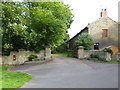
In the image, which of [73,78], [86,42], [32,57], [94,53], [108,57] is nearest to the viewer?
[73,78]

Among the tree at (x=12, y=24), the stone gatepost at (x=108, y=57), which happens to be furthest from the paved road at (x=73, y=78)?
the stone gatepost at (x=108, y=57)

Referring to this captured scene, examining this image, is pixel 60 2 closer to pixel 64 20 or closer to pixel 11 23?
pixel 64 20

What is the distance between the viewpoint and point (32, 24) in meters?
29.4

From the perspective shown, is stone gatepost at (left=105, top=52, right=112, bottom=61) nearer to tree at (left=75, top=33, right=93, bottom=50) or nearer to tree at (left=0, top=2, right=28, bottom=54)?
tree at (left=75, top=33, right=93, bottom=50)

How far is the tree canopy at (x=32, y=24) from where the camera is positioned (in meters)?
Result: 26.2

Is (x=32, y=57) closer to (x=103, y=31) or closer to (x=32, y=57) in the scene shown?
(x=32, y=57)

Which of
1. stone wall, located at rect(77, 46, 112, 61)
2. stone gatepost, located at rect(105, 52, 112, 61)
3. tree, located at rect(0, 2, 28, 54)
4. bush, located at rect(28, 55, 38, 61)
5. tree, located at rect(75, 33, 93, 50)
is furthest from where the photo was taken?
tree, located at rect(75, 33, 93, 50)

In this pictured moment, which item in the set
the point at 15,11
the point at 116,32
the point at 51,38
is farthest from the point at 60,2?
the point at 116,32

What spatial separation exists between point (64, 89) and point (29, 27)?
53.2 feet

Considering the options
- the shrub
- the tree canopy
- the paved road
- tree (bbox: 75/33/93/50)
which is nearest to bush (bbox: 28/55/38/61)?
the shrub

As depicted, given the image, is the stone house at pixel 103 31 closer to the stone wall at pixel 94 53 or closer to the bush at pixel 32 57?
the stone wall at pixel 94 53

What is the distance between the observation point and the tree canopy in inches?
1032

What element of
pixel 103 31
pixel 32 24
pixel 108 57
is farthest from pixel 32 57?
pixel 103 31

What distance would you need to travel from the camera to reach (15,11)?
86.7ft
